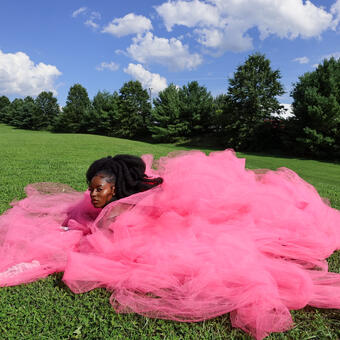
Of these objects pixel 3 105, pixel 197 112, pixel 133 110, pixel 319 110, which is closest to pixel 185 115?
pixel 197 112

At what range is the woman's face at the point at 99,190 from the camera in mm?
3152

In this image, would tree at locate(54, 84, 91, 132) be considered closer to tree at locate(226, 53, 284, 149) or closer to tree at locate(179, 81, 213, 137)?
tree at locate(179, 81, 213, 137)

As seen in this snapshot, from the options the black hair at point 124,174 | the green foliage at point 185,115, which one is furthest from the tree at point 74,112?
the black hair at point 124,174

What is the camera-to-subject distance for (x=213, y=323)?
2314 millimetres

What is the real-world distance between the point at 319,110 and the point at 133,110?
106ft

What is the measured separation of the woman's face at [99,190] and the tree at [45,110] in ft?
225

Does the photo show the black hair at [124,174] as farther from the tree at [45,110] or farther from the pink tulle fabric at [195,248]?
the tree at [45,110]

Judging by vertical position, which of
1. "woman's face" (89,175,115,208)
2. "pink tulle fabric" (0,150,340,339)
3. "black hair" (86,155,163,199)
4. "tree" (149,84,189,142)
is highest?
"tree" (149,84,189,142)

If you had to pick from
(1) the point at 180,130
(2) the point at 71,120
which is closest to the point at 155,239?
(1) the point at 180,130

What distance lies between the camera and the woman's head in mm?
3170

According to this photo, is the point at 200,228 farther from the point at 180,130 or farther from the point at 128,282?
the point at 180,130

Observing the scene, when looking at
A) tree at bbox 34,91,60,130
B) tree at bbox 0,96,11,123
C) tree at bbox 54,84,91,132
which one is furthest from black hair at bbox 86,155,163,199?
tree at bbox 0,96,11,123

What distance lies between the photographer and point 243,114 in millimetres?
30359

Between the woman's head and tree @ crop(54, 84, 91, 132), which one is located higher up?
tree @ crop(54, 84, 91, 132)
